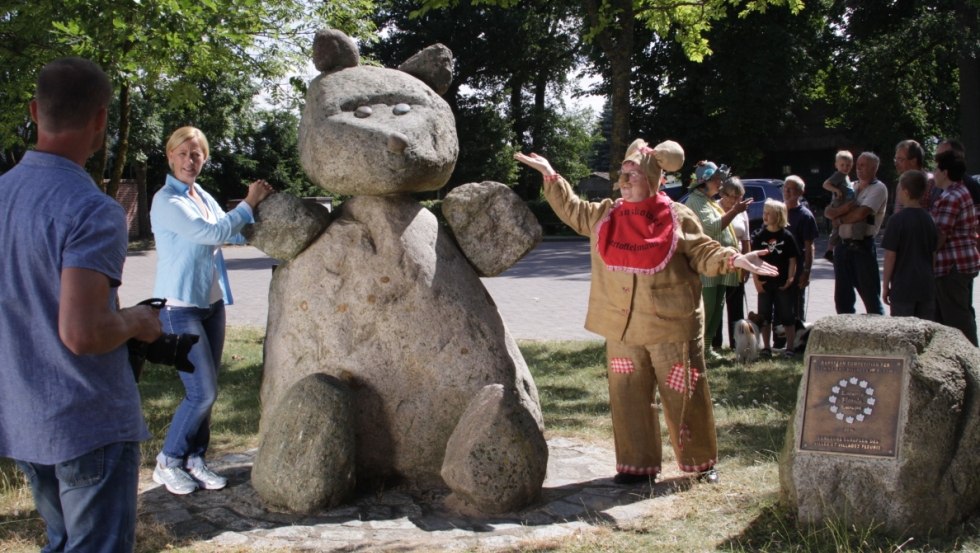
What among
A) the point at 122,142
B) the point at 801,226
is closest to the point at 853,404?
the point at 801,226

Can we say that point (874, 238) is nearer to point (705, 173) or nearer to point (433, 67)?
point (705, 173)

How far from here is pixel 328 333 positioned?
179 inches

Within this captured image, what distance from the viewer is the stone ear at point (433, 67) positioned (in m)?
5.02

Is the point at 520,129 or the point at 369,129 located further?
the point at 520,129

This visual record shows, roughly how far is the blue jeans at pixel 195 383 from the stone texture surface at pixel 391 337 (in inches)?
13.6

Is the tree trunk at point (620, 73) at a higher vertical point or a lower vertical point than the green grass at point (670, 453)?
higher

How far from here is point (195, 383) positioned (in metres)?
4.58

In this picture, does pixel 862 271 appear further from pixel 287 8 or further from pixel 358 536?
pixel 287 8

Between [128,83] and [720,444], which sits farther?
[128,83]

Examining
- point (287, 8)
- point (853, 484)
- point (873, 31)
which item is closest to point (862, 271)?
point (853, 484)

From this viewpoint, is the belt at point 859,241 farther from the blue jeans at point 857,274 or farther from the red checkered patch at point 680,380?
the red checkered patch at point 680,380

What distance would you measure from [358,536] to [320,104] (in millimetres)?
2147

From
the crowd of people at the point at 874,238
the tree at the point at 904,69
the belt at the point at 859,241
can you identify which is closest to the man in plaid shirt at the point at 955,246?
the crowd of people at the point at 874,238

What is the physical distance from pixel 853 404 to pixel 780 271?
4352 millimetres
